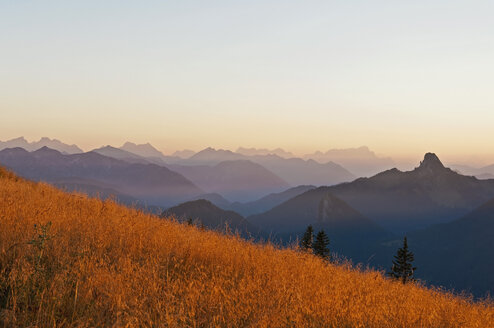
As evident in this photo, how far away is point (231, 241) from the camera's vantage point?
8.93 m

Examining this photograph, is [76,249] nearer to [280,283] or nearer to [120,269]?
[120,269]

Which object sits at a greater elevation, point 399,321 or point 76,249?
point 76,249

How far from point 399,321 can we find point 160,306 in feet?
9.92

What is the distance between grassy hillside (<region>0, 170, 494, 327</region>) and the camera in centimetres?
452

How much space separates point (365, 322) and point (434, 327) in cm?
97

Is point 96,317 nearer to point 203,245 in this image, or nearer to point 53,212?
point 203,245

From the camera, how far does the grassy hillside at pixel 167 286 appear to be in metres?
4.52

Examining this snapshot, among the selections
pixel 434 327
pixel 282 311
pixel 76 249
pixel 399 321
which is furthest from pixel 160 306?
pixel 434 327

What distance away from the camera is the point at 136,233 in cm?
768

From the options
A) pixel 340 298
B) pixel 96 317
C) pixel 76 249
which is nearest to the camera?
pixel 96 317

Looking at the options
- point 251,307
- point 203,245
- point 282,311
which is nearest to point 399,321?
point 282,311

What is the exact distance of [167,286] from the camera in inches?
215

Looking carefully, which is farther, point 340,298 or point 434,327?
point 340,298

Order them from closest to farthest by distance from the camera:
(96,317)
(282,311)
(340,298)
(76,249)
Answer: (96,317) < (282,311) < (340,298) < (76,249)
